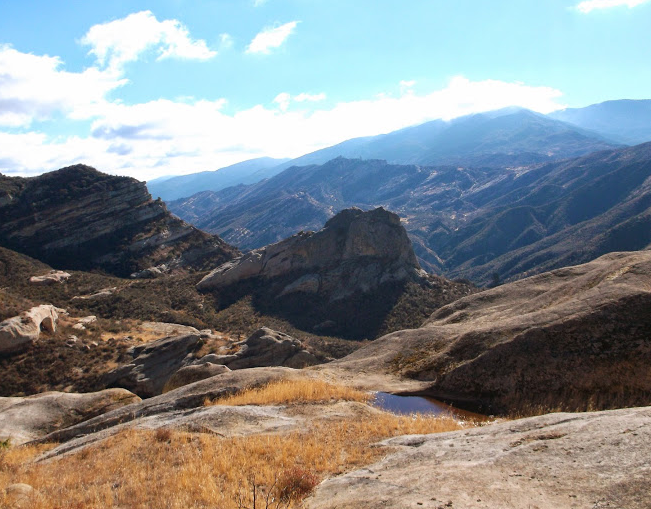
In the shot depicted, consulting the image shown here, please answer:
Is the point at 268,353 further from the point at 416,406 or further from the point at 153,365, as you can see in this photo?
the point at 416,406

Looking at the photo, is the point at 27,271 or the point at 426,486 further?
the point at 27,271

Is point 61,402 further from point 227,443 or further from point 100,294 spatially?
point 100,294

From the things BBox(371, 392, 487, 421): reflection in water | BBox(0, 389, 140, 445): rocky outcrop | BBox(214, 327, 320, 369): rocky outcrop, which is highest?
BBox(371, 392, 487, 421): reflection in water

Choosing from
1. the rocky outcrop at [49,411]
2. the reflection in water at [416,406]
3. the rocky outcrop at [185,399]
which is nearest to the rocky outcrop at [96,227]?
the rocky outcrop at [49,411]

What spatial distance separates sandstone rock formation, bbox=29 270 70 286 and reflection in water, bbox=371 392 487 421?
5713cm

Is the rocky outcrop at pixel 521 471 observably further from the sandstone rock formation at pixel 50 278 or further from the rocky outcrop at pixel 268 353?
the sandstone rock formation at pixel 50 278

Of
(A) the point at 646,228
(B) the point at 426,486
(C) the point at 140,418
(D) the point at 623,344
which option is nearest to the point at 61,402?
(C) the point at 140,418

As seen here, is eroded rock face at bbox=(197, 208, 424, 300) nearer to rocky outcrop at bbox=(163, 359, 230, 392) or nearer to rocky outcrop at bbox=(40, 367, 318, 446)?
rocky outcrop at bbox=(163, 359, 230, 392)

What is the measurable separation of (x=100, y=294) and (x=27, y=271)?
39.7 feet

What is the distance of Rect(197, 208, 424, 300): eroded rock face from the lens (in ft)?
221

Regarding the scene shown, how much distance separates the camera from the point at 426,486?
600 cm

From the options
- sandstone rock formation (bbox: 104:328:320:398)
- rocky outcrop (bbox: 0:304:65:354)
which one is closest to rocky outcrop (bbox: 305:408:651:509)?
sandstone rock formation (bbox: 104:328:320:398)

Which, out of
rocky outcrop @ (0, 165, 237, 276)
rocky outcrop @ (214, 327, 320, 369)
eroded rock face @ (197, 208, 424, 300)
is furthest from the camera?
rocky outcrop @ (0, 165, 237, 276)

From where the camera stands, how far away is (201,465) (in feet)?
25.6
